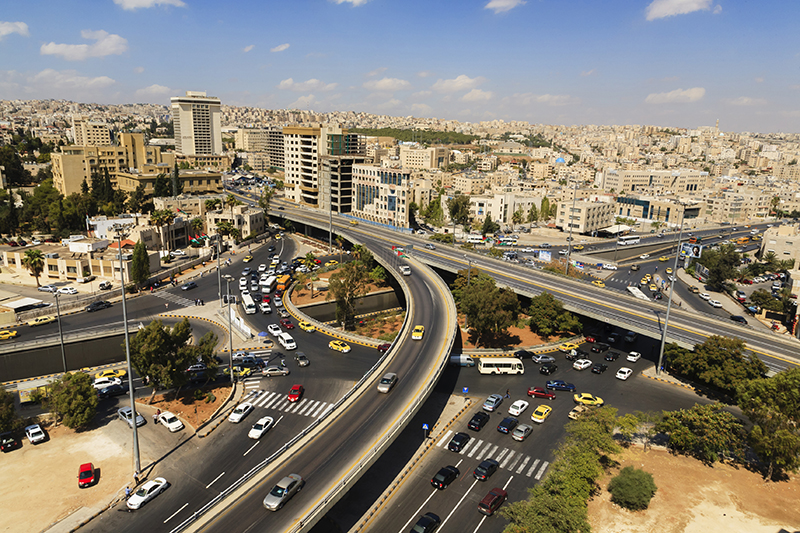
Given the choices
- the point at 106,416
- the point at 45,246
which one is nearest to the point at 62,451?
the point at 106,416

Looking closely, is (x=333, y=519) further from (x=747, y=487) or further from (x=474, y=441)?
(x=747, y=487)

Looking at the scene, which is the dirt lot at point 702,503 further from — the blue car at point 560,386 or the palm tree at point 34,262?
the palm tree at point 34,262

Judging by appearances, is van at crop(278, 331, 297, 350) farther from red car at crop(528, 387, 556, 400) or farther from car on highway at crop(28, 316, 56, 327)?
car on highway at crop(28, 316, 56, 327)

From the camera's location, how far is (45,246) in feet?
273

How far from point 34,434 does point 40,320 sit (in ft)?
86.1

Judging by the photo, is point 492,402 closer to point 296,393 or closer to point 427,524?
point 427,524

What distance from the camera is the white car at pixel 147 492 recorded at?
29325 millimetres

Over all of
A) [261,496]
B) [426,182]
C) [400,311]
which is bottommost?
[400,311]

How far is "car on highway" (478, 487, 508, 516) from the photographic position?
97.9 feet

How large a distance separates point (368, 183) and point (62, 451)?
96.4 metres

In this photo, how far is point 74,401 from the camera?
37469 mm

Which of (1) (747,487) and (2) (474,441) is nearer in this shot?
(1) (747,487)

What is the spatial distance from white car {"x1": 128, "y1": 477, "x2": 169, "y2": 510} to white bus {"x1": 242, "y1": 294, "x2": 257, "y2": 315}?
111 ft

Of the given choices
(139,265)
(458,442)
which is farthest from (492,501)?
(139,265)
